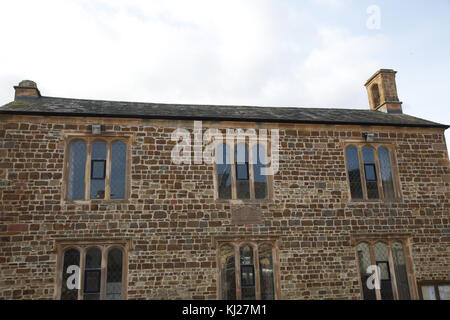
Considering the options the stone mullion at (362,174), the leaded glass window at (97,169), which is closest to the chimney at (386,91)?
the stone mullion at (362,174)

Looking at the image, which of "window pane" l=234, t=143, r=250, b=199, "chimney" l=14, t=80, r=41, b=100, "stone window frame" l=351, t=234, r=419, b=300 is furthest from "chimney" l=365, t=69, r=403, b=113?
"chimney" l=14, t=80, r=41, b=100

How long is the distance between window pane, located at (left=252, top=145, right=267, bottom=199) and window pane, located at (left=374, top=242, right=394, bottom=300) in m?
3.95

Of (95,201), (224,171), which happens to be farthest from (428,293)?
(95,201)

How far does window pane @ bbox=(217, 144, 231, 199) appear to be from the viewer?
38.0 ft

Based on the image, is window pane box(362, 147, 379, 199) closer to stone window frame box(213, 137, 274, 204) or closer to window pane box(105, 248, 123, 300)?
stone window frame box(213, 137, 274, 204)

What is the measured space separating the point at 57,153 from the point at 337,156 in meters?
8.82

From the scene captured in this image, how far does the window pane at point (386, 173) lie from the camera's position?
40.7 ft

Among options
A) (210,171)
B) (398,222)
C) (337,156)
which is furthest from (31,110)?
(398,222)

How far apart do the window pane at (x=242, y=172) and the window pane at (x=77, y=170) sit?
15.4ft

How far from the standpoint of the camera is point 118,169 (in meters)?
11.3

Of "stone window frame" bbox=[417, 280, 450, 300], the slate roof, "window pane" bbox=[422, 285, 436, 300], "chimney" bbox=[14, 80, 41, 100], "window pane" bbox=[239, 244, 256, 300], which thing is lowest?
"window pane" bbox=[422, 285, 436, 300]
